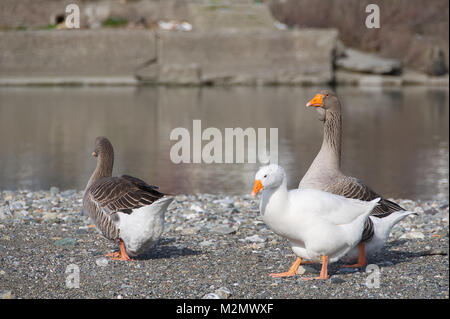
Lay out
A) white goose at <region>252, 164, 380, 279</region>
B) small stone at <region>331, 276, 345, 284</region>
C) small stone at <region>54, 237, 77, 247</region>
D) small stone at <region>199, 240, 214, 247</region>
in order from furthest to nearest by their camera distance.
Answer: small stone at <region>199, 240, 214, 247</region>
small stone at <region>54, 237, 77, 247</region>
small stone at <region>331, 276, 345, 284</region>
white goose at <region>252, 164, 380, 279</region>

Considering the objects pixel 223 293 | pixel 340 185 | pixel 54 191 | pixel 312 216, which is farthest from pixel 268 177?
pixel 54 191

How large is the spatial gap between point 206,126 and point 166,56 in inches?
405

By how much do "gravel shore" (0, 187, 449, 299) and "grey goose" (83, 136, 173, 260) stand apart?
7.3 inches

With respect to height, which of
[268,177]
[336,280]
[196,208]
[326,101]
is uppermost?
[326,101]

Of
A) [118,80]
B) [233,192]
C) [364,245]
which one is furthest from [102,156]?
[118,80]

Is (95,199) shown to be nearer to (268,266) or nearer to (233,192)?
(268,266)

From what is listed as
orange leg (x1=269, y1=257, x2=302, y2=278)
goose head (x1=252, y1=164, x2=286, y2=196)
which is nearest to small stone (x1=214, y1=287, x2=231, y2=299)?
orange leg (x1=269, y1=257, x2=302, y2=278)

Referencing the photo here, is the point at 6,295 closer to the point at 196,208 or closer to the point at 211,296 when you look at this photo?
the point at 211,296

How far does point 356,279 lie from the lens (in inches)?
174

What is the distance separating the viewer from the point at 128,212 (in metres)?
4.70

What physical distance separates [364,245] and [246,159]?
638 cm

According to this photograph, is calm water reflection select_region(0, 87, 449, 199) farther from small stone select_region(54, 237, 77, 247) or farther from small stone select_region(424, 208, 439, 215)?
small stone select_region(54, 237, 77, 247)

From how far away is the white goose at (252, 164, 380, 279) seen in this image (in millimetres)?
4230

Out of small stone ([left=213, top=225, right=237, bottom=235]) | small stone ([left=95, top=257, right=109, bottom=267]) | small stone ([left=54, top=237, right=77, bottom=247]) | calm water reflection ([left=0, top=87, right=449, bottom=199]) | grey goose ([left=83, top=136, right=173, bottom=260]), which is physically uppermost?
grey goose ([left=83, top=136, right=173, bottom=260])
